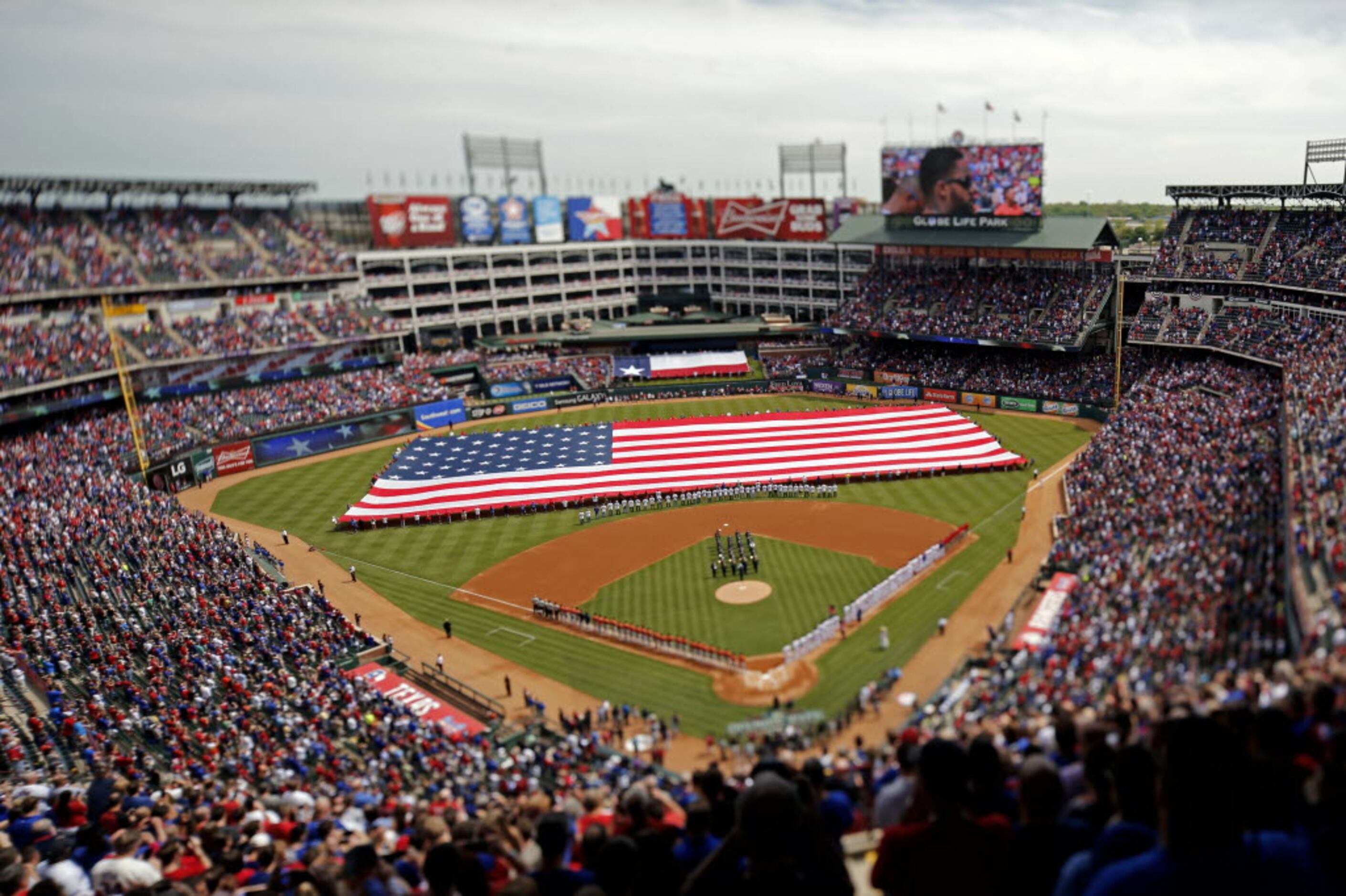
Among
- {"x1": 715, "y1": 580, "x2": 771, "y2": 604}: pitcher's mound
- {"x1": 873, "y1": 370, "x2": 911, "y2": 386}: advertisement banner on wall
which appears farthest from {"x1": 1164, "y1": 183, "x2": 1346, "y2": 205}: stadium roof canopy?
{"x1": 715, "y1": 580, "x2": 771, "y2": 604}: pitcher's mound

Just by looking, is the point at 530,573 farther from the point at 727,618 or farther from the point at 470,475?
the point at 470,475

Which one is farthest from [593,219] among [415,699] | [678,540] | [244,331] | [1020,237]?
[415,699]

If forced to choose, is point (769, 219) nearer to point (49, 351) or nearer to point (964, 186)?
point (964, 186)

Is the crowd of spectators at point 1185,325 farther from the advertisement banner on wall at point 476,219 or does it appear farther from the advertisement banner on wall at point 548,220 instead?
the advertisement banner on wall at point 476,219

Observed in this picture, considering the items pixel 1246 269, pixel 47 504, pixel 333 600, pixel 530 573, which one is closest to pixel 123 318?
pixel 47 504

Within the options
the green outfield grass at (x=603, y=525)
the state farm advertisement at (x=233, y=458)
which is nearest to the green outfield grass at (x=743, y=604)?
the green outfield grass at (x=603, y=525)

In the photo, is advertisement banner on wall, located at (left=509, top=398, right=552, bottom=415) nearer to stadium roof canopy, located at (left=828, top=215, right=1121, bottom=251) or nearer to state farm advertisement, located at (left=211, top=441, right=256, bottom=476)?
state farm advertisement, located at (left=211, top=441, right=256, bottom=476)
